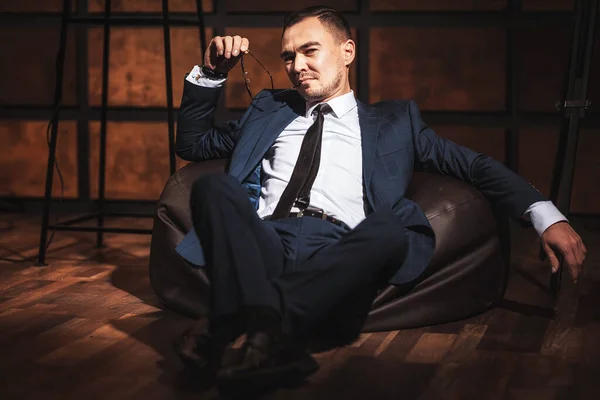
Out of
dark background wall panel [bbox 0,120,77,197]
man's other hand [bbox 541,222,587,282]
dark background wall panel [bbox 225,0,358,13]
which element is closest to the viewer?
man's other hand [bbox 541,222,587,282]

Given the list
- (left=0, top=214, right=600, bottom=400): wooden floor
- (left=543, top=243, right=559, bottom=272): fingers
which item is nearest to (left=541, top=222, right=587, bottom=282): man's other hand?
(left=543, top=243, right=559, bottom=272): fingers

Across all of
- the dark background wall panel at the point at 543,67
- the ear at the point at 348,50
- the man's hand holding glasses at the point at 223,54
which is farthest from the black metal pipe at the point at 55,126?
the dark background wall panel at the point at 543,67

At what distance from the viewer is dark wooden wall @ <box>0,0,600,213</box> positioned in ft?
15.7

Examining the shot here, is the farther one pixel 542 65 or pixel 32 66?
pixel 32 66

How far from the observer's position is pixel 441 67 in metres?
4.87

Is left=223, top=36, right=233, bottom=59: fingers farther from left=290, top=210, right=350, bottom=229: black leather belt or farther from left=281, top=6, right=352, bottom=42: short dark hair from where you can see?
left=290, top=210, right=350, bottom=229: black leather belt

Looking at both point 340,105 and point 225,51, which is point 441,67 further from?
point 225,51

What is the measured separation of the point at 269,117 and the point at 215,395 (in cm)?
116

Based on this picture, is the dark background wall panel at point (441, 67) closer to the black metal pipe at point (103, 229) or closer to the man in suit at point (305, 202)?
the black metal pipe at point (103, 229)

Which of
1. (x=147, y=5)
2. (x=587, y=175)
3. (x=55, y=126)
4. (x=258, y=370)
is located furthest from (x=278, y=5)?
(x=258, y=370)

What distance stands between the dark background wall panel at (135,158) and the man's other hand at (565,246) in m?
2.80

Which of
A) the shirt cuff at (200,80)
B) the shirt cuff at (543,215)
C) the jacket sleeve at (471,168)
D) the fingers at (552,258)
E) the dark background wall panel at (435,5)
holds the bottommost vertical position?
the fingers at (552,258)

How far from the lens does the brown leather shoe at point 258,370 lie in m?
2.25

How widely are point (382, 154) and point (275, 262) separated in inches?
23.4
